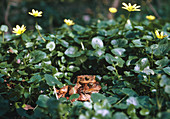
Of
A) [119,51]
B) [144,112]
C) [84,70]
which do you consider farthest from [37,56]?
[144,112]

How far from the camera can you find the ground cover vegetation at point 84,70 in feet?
3.77

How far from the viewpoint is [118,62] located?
142 centimetres

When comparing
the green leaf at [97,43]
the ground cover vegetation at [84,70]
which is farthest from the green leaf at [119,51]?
Answer: the green leaf at [97,43]

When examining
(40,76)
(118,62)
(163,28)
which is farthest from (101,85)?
(163,28)

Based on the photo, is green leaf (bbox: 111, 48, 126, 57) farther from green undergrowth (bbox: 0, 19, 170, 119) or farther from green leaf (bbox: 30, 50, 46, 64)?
green leaf (bbox: 30, 50, 46, 64)

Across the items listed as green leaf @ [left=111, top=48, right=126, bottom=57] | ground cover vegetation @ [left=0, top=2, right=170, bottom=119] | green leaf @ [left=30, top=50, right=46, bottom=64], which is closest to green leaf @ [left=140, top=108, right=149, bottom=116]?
ground cover vegetation @ [left=0, top=2, right=170, bottom=119]

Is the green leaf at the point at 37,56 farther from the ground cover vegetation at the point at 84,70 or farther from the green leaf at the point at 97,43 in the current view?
the green leaf at the point at 97,43

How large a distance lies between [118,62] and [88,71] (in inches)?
13.2

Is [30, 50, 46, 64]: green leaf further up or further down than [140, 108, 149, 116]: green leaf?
further up

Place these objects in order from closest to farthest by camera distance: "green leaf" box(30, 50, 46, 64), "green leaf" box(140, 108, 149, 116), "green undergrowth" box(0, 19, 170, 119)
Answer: "green leaf" box(140, 108, 149, 116) → "green undergrowth" box(0, 19, 170, 119) → "green leaf" box(30, 50, 46, 64)

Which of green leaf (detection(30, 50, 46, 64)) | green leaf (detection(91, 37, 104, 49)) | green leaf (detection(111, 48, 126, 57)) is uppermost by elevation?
green leaf (detection(91, 37, 104, 49))

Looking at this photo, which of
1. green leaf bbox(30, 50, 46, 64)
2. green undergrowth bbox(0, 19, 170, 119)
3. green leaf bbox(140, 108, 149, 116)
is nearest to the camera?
green leaf bbox(140, 108, 149, 116)

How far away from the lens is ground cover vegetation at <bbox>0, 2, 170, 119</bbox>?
115 centimetres

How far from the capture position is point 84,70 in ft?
5.42
